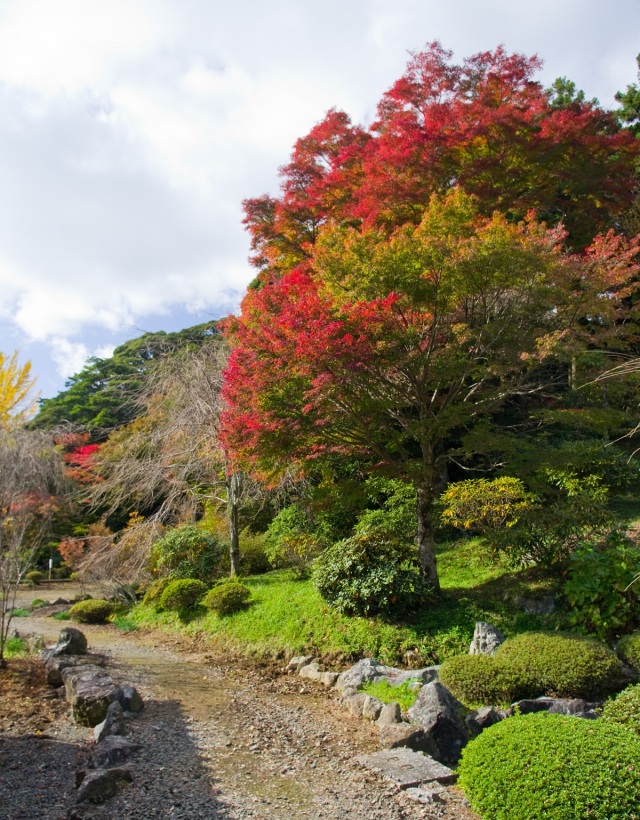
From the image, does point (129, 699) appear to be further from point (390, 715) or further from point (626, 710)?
point (626, 710)

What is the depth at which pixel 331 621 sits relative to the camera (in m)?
8.16

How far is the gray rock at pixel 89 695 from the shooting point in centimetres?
547

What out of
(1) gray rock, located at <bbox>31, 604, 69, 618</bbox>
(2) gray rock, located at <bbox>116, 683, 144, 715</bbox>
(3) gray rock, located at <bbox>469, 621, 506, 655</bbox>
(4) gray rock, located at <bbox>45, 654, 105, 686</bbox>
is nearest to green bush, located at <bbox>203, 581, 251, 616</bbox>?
(4) gray rock, located at <bbox>45, 654, 105, 686</bbox>

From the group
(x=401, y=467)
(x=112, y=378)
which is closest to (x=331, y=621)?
(x=401, y=467)

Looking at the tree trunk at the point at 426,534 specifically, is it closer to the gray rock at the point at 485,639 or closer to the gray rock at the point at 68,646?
the gray rock at the point at 485,639

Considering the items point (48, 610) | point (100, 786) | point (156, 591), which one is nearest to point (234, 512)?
point (156, 591)

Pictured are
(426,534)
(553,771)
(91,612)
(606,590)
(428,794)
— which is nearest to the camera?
(553,771)

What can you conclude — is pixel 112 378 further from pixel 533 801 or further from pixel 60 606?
pixel 533 801

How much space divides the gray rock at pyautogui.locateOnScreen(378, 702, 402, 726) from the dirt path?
14cm

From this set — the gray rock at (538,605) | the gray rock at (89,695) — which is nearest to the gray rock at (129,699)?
the gray rock at (89,695)

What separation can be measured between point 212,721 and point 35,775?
1857 mm

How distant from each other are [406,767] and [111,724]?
2687 millimetres

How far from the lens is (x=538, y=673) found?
5332 millimetres

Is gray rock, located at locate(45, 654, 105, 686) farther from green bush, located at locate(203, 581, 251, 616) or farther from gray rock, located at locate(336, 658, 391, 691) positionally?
gray rock, located at locate(336, 658, 391, 691)
